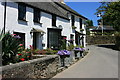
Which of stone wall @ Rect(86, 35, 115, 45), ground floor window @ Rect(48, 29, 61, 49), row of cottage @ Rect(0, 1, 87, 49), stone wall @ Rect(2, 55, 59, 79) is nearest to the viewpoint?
stone wall @ Rect(2, 55, 59, 79)

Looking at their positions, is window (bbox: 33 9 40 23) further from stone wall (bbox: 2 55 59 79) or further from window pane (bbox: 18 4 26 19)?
stone wall (bbox: 2 55 59 79)

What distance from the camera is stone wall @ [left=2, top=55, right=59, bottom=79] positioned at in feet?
14.1

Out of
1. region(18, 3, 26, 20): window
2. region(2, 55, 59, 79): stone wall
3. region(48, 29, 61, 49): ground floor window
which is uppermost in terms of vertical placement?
region(18, 3, 26, 20): window

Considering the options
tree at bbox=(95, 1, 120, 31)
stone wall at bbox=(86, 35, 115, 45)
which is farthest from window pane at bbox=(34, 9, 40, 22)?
stone wall at bbox=(86, 35, 115, 45)

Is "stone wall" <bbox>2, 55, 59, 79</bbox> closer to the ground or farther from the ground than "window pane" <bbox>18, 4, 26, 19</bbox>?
closer to the ground

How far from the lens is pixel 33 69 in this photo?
5895 millimetres

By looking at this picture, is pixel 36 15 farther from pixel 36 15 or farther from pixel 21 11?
pixel 21 11

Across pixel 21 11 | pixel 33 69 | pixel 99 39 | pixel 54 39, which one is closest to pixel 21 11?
A: pixel 21 11

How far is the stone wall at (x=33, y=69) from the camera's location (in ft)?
14.1

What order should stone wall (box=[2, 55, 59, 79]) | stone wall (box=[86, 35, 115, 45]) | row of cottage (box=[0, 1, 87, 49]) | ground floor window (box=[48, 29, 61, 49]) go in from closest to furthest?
stone wall (box=[2, 55, 59, 79])
row of cottage (box=[0, 1, 87, 49])
ground floor window (box=[48, 29, 61, 49])
stone wall (box=[86, 35, 115, 45])

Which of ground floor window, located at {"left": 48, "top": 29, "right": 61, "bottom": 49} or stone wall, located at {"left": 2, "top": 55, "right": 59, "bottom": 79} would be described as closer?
stone wall, located at {"left": 2, "top": 55, "right": 59, "bottom": 79}

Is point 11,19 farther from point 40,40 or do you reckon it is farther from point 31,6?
point 40,40

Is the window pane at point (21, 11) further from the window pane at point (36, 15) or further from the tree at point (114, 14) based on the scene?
the tree at point (114, 14)

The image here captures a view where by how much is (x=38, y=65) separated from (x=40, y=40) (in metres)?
10.1
